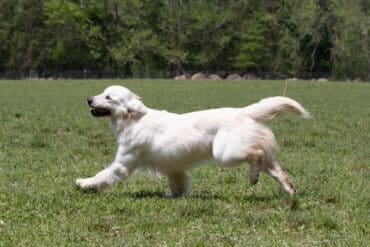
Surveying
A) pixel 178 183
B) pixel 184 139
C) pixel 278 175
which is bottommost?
pixel 178 183

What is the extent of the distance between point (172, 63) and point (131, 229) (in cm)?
8233

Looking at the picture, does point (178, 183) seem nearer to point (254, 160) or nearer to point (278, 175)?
point (254, 160)

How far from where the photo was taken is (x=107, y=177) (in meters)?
8.87

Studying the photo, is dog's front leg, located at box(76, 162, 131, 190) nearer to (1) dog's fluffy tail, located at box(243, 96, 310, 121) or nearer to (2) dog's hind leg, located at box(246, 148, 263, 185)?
(2) dog's hind leg, located at box(246, 148, 263, 185)

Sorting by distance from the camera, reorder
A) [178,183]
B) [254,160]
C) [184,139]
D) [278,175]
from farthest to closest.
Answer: [178,183] < [184,139] < [278,175] < [254,160]

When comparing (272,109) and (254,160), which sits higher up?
(272,109)

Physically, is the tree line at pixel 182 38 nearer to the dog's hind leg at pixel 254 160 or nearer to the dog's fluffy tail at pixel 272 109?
the dog's fluffy tail at pixel 272 109

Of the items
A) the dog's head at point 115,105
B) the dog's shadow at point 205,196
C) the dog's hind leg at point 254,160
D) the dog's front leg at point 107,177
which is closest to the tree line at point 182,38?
the dog's shadow at point 205,196

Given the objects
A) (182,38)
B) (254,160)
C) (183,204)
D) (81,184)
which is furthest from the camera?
(182,38)

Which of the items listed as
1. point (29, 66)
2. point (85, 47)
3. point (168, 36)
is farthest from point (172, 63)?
point (29, 66)

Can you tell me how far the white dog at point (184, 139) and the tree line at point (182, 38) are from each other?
256 ft

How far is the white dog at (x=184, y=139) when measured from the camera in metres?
8.44

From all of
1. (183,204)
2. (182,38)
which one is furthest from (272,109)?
(182,38)

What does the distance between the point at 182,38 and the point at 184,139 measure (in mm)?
81148
